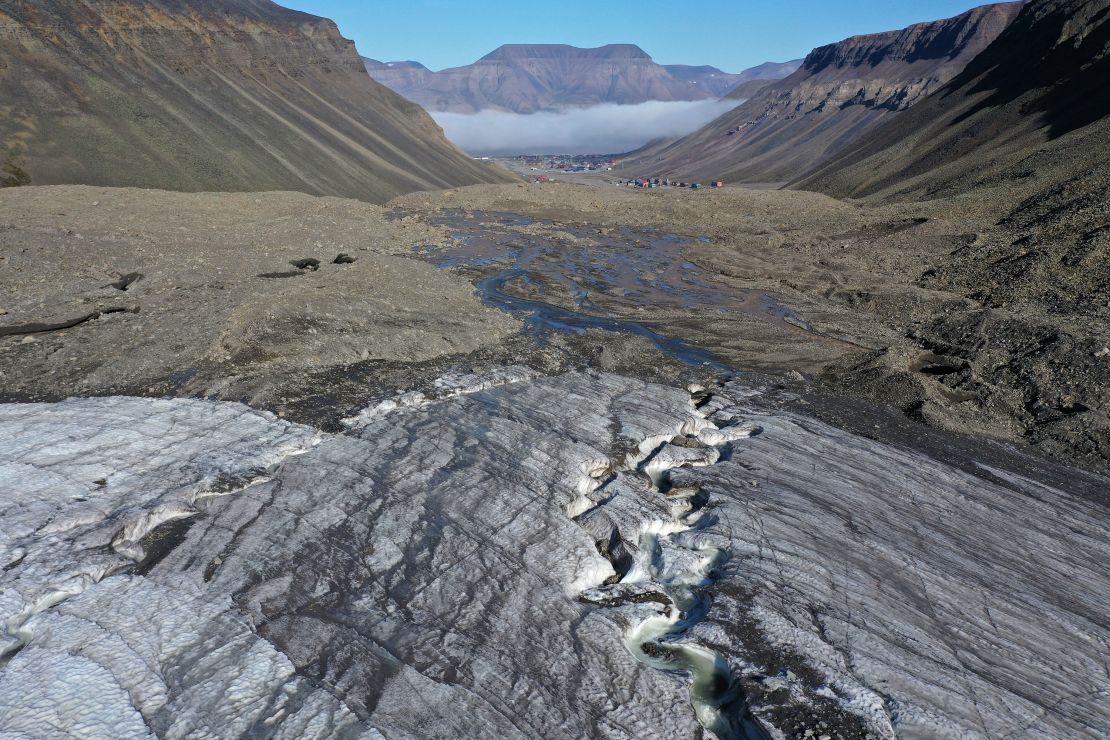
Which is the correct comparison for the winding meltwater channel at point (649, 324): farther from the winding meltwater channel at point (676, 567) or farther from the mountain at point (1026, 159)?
the mountain at point (1026, 159)

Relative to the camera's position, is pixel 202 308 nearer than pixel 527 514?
No

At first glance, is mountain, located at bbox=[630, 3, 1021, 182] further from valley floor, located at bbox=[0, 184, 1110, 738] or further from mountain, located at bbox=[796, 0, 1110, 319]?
valley floor, located at bbox=[0, 184, 1110, 738]

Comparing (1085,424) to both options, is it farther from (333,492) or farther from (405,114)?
(405,114)

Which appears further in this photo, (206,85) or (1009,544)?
(206,85)

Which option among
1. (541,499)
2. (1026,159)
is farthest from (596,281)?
(1026,159)

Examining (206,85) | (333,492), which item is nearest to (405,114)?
(206,85)

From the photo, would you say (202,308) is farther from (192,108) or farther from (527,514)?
(192,108)
